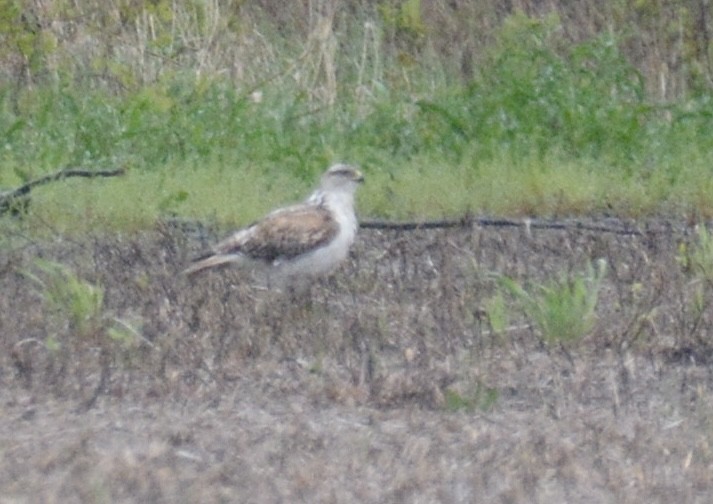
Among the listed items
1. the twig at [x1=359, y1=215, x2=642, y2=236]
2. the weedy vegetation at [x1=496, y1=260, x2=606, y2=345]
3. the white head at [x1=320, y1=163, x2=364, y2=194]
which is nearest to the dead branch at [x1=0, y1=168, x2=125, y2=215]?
the white head at [x1=320, y1=163, x2=364, y2=194]

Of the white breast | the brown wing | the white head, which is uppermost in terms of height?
the white head

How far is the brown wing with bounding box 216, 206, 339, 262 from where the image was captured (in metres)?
8.50

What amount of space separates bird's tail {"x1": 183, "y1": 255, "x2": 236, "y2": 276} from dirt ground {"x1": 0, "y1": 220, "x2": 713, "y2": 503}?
75mm

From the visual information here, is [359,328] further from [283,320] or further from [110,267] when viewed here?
[110,267]

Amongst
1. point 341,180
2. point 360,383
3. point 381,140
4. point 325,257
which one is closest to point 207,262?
point 325,257

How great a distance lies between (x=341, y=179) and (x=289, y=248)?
2.76ft

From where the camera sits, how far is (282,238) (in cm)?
856

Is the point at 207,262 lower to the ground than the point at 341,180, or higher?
lower

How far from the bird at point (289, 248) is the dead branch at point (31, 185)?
825 mm

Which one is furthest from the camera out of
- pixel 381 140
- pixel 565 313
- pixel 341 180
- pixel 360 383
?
pixel 381 140

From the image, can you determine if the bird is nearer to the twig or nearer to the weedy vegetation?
the twig

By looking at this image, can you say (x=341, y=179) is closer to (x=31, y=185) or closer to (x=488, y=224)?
(x=488, y=224)

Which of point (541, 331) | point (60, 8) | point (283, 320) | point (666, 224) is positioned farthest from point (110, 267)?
A: point (60, 8)

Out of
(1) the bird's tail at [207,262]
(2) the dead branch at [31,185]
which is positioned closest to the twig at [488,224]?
(1) the bird's tail at [207,262]
